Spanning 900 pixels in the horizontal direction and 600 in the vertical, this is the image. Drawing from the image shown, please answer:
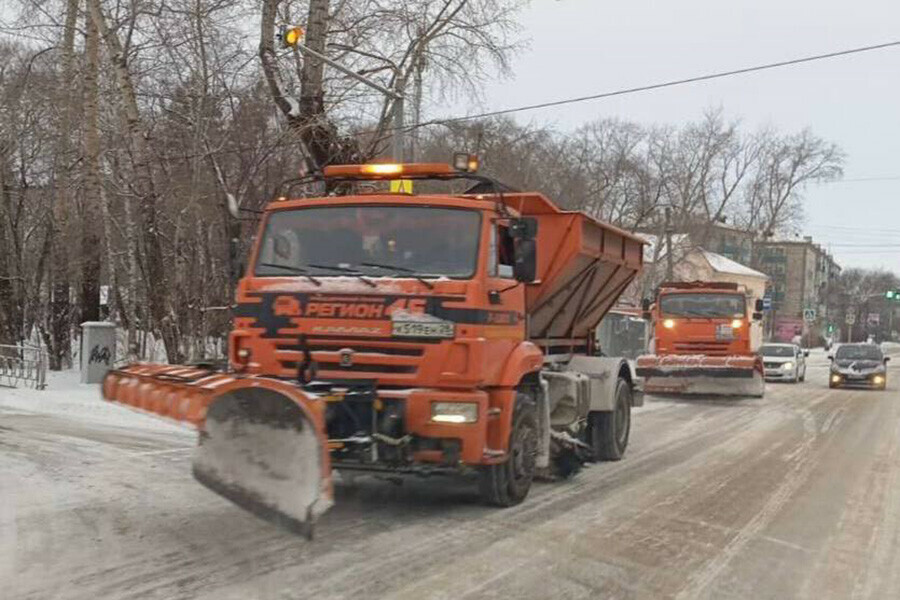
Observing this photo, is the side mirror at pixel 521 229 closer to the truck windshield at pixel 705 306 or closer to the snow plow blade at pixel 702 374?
the snow plow blade at pixel 702 374

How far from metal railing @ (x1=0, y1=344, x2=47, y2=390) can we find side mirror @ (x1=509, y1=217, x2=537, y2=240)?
1342 cm

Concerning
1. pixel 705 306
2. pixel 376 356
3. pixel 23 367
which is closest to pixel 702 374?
pixel 705 306

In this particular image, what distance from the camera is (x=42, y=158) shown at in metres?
25.5

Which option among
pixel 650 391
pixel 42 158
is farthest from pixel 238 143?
pixel 650 391

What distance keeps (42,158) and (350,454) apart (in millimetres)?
22366

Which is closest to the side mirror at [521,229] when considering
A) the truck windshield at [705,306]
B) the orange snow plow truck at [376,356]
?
the orange snow plow truck at [376,356]

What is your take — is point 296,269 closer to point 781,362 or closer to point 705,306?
point 705,306

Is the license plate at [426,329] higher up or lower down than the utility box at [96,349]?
higher up

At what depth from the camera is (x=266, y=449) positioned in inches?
232

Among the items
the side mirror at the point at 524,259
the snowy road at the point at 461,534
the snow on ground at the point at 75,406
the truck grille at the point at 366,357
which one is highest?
the side mirror at the point at 524,259

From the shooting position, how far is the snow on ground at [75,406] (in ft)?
43.9

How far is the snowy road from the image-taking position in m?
5.46

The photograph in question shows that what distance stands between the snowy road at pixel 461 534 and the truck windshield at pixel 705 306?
34.9 ft

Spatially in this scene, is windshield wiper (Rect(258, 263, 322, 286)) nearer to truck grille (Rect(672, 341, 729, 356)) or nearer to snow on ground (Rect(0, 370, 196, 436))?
snow on ground (Rect(0, 370, 196, 436))
